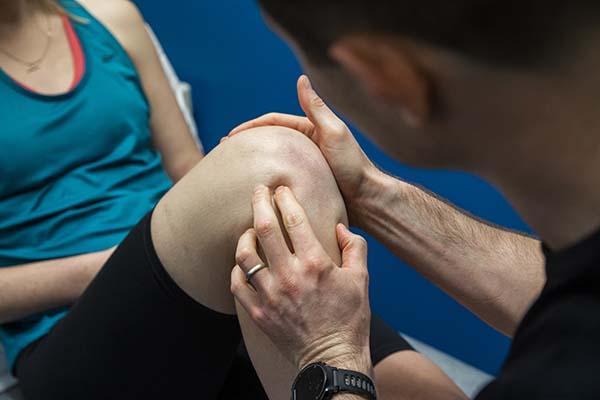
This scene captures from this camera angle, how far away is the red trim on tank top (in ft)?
4.32

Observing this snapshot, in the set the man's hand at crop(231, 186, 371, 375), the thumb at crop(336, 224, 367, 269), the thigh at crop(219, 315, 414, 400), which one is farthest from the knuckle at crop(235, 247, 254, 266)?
the thigh at crop(219, 315, 414, 400)

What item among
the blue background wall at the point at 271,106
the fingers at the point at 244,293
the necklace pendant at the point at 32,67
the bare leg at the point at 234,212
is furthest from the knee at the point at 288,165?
the blue background wall at the point at 271,106

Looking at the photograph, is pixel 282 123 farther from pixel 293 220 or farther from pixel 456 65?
pixel 456 65

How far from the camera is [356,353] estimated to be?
833 mm

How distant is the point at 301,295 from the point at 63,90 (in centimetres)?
69

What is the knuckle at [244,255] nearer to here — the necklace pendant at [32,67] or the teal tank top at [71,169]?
the teal tank top at [71,169]

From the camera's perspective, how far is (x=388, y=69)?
19.6 inches

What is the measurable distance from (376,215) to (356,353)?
26cm

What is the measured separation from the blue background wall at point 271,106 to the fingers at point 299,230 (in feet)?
2.63

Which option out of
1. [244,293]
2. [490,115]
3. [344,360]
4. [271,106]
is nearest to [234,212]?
[244,293]

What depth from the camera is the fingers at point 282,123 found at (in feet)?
3.39

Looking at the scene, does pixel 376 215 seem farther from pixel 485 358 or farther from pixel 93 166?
pixel 485 358

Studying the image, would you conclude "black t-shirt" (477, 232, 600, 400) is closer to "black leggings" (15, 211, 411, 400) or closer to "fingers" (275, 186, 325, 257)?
"fingers" (275, 186, 325, 257)

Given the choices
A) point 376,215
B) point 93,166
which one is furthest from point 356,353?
point 93,166
